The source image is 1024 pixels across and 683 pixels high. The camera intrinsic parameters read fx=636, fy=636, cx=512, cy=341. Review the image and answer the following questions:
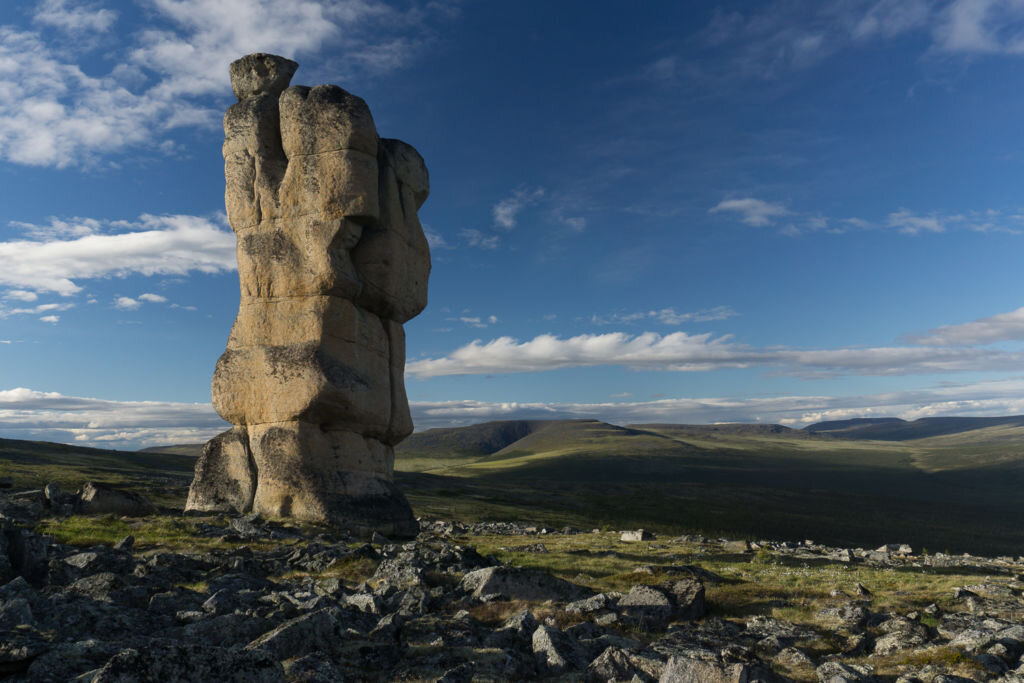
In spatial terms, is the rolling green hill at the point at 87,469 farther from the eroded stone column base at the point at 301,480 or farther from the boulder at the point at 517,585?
the boulder at the point at 517,585

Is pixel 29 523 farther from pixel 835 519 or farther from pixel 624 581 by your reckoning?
pixel 835 519

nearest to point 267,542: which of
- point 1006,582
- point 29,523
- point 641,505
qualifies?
point 29,523

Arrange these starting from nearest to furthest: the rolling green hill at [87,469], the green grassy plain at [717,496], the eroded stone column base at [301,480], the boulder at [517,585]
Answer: the boulder at [517,585], the eroded stone column base at [301,480], the rolling green hill at [87,469], the green grassy plain at [717,496]

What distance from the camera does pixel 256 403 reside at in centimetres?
2712

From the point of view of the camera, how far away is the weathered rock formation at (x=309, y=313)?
26047 millimetres

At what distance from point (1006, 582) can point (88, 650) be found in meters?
23.2

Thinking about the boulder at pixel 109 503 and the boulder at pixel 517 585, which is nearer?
the boulder at pixel 517 585

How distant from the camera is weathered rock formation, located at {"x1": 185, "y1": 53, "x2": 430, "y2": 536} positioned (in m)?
26.0

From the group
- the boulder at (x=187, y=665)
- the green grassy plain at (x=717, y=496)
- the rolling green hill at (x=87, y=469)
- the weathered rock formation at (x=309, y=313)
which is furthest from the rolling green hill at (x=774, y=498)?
the boulder at (x=187, y=665)

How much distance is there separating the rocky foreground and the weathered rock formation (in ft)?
21.5

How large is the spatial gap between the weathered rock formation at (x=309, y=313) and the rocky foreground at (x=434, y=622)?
6.56 meters

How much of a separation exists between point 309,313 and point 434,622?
18.8 m

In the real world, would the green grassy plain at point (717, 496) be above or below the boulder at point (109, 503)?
below

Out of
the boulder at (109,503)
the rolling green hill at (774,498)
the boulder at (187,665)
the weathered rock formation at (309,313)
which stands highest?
the weathered rock formation at (309,313)
